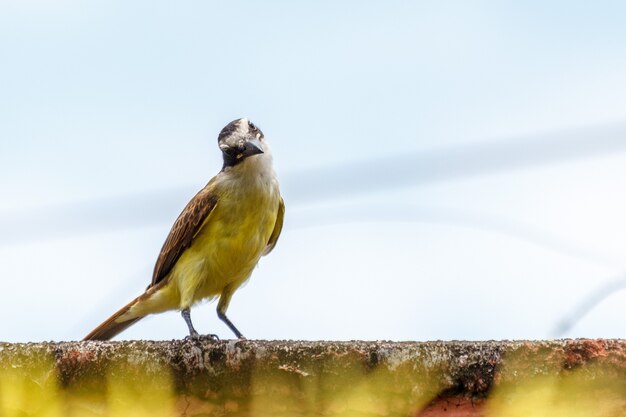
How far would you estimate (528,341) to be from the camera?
9.39 ft

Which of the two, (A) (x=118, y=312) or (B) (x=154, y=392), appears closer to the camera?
(B) (x=154, y=392)

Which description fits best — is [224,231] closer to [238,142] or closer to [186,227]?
[186,227]

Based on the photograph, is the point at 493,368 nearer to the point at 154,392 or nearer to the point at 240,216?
the point at 154,392

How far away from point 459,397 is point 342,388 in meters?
0.31

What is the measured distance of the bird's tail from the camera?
729 centimetres

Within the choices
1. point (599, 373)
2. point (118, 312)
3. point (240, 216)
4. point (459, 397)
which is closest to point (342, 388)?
point (459, 397)

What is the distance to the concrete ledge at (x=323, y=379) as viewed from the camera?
2.81m

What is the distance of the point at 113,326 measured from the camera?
7438 millimetres

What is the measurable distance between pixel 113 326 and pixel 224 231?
1.24 meters

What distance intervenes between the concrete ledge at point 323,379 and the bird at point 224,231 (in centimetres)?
376

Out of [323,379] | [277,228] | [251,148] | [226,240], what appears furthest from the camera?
Result: [277,228]

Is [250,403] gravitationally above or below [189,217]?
below

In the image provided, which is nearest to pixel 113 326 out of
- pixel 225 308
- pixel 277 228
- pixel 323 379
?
pixel 225 308

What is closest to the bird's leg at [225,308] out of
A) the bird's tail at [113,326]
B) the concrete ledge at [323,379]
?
the bird's tail at [113,326]
